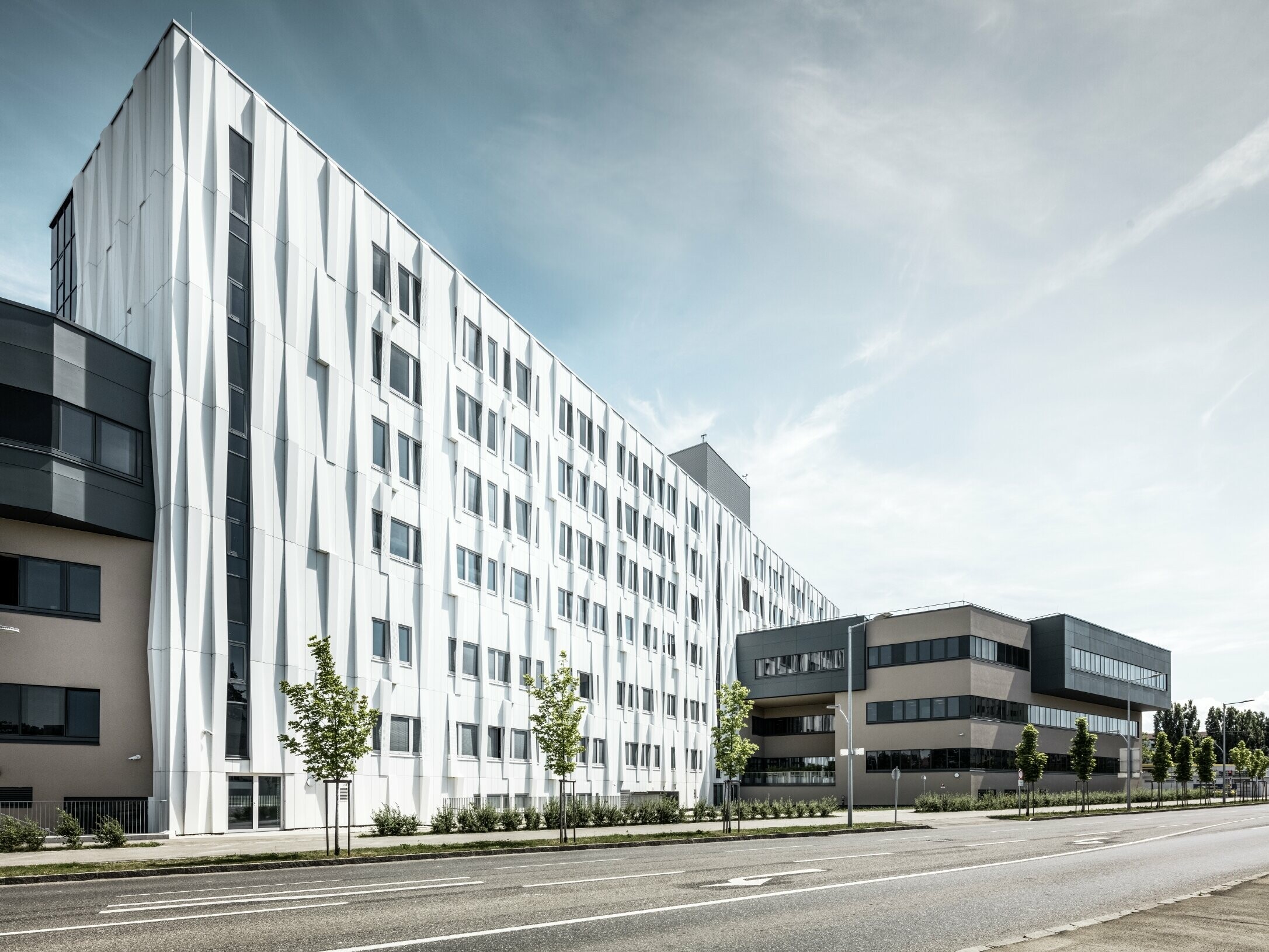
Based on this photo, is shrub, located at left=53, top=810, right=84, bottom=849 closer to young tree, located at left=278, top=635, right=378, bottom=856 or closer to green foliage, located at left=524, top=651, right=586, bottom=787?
young tree, located at left=278, top=635, right=378, bottom=856

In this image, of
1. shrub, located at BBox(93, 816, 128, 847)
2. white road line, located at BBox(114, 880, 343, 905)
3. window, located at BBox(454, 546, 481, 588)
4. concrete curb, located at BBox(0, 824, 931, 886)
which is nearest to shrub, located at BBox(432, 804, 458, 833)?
concrete curb, located at BBox(0, 824, 931, 886)

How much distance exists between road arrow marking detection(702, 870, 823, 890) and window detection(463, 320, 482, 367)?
3151 centimetres

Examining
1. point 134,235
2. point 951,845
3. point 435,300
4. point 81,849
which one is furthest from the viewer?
point 435,300

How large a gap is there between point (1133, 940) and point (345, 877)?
42.0ft

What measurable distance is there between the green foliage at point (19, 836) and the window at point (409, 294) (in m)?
23.7

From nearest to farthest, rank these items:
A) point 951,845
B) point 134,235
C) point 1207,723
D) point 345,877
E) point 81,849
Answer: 1. point 345,877
2. point 81,849
3. point 951,845
4. point 134,235
5. point 1207,723

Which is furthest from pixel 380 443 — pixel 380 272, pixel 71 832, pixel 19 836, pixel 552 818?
pixel 19 836

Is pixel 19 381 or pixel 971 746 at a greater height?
pixel 19 381

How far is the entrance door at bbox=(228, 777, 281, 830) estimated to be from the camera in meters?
31.2

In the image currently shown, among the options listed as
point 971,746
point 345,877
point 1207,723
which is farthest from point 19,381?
point 1207,723

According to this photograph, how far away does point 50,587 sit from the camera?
2877 cm

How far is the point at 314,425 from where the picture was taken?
36125mm

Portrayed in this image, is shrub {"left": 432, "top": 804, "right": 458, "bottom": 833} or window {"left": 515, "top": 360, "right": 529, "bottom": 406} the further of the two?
window {"left": 515, "top": 360, "right": 529, "bottom": 406}

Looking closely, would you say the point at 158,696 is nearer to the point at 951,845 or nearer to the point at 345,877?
the point at 345,877
